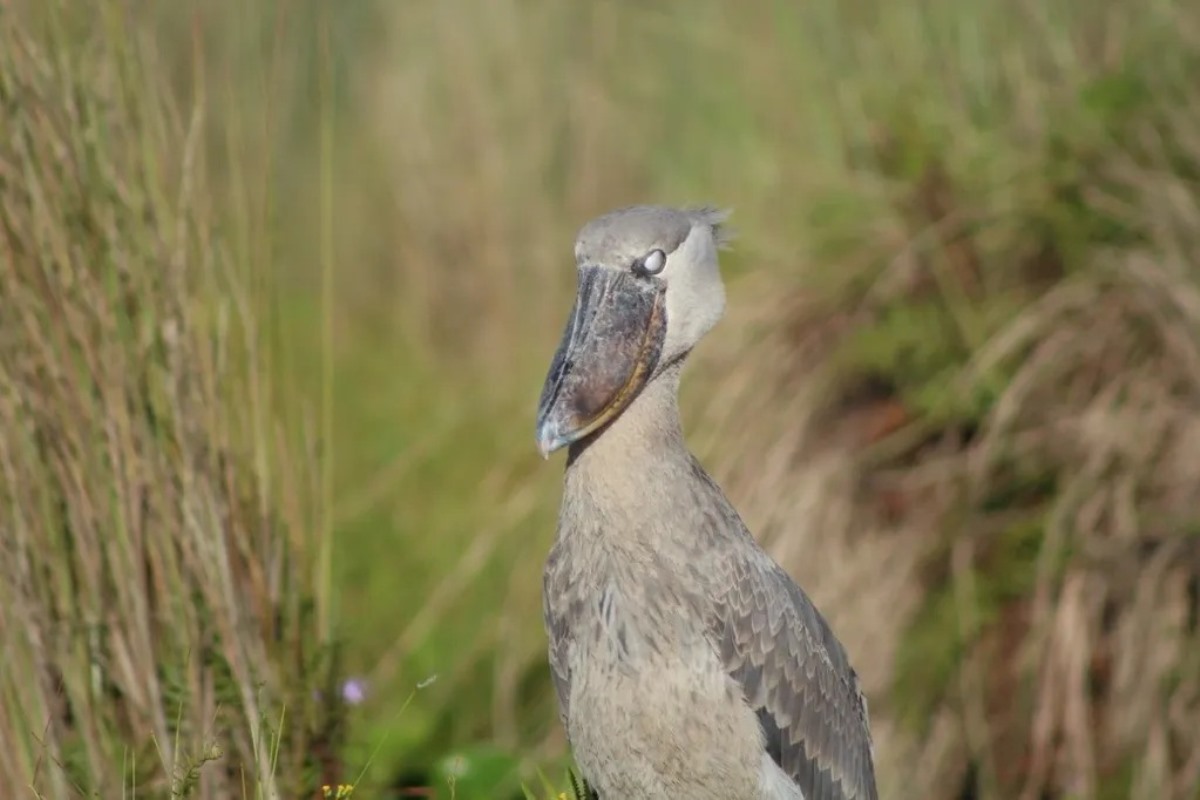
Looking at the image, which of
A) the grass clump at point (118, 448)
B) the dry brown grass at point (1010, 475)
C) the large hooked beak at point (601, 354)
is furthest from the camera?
the dry brown grass at point (1010, 475)

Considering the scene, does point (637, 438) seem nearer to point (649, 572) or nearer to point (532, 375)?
point (649, 572)

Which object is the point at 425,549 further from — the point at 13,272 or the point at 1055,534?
the point at 13,272

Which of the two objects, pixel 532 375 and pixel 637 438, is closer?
pixel 637 438

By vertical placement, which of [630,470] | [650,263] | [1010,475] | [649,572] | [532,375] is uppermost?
[532,375]

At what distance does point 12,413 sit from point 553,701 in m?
2.39

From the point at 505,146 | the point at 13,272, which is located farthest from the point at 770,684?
the point at 505,146

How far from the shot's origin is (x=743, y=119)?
6047 millimetres

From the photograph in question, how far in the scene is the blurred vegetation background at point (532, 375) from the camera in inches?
134

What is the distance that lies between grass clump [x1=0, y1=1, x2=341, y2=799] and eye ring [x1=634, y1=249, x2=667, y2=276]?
88 cm

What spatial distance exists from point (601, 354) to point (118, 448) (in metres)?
0.98

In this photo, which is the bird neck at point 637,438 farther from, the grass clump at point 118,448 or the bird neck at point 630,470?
the grass clump at point 118,448

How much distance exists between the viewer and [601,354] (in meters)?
3.01

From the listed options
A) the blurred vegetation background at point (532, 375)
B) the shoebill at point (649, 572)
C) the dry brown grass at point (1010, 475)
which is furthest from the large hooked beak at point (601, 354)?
the dry brown grass at point (1010, 475)

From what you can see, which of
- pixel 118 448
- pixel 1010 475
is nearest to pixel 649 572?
pixel 118 448
